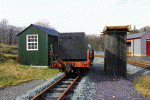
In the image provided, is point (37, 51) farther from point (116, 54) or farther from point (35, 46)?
point (116, 54)

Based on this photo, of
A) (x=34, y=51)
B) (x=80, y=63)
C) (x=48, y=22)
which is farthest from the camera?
(x=48, y=22)

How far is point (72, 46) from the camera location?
8680mm

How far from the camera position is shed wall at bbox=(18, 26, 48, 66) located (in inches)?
491

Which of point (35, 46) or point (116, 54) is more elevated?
point (35, 46)

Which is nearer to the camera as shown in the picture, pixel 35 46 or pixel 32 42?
pixel 32 42

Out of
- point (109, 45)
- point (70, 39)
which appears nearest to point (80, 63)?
point (70, 39)

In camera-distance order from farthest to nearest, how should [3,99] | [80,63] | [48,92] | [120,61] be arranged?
[120,61] → [80,63] → [48,92] → [3,99]

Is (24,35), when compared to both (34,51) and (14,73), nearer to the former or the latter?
(34,51)

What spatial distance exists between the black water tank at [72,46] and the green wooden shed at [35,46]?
12.6ft

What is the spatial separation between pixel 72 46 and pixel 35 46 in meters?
5.87

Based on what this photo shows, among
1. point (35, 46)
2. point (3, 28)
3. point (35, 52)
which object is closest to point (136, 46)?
point (35, 46)

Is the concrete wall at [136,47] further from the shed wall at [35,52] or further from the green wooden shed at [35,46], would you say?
the shed wall at [35,52]

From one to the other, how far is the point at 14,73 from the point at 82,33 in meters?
5.37

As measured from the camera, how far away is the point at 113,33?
8.62 metres
